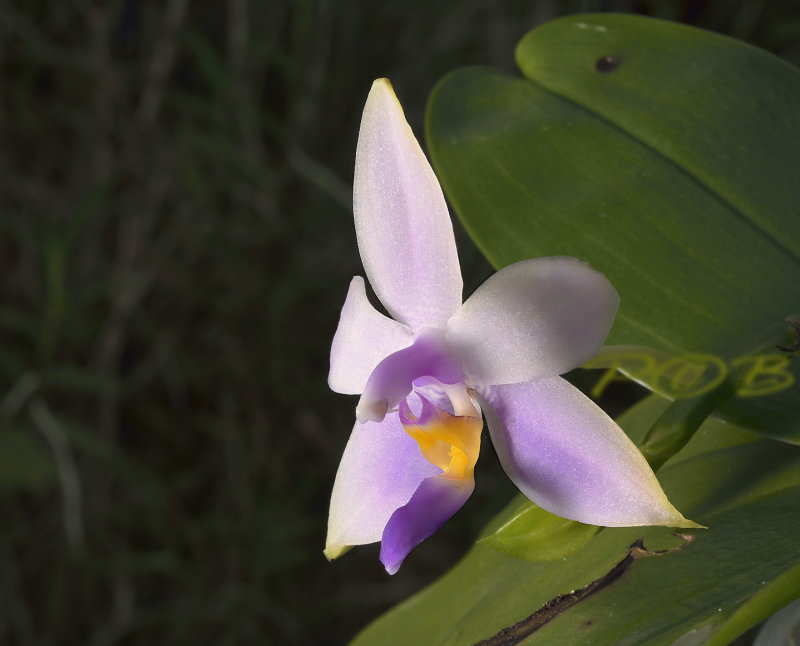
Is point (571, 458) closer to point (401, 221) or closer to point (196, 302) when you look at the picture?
point (401, 221)

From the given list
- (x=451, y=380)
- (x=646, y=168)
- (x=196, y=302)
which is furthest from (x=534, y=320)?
(x=196, y=302)

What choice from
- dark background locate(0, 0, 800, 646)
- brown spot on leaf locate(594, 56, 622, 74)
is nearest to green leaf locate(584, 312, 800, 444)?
brown spot on leaf locate(594, 56, 622, 74)

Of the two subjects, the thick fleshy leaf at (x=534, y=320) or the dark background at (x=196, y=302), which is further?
the dark background at (x=196, y=302)

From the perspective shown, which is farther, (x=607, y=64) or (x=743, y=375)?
(x=607, y=64)

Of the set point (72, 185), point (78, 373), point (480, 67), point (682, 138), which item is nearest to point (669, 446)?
point (682, 138)

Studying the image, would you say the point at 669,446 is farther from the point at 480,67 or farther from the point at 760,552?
the point at 480,67

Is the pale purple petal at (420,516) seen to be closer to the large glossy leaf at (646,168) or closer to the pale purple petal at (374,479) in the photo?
the pale purple petal at (374,479)

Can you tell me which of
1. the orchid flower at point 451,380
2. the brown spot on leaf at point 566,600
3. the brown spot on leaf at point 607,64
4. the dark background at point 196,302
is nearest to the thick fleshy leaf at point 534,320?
the orchid flower at point 451,380

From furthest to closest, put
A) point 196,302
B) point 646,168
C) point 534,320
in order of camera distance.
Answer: point 196,302 → point 646,168 → point 534,320
